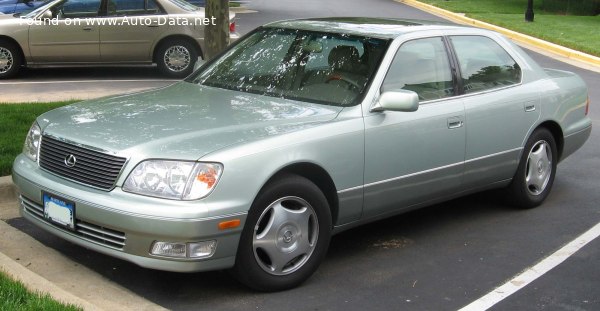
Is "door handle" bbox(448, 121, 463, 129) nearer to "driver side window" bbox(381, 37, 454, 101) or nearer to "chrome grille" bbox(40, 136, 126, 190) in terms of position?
"driver side window" bbox(381, 37, 454, 101)

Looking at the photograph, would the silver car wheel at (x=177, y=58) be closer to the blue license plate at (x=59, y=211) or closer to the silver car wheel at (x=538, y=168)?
the silver car wheel at (x=538, y=168)

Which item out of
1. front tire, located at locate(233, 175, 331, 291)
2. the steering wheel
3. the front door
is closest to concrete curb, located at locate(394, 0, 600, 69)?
the front door

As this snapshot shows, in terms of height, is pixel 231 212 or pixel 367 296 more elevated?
pixel 231 212

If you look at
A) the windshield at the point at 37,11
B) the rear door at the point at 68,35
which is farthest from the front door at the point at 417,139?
the windshield at the point at 37,11

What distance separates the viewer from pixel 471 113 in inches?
249

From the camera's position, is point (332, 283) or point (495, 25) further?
point (495, 25)

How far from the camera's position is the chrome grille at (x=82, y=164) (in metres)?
4.81

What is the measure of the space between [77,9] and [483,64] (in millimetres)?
8489

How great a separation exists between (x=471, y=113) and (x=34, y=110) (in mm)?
4954

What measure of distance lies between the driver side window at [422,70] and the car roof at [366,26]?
0.13 m

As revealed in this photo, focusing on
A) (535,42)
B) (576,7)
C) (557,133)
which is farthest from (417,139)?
(576,7)

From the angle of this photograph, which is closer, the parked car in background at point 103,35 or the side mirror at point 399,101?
the side mirror at point 399,101

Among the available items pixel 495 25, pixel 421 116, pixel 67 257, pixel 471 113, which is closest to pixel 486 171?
pixel 471 113

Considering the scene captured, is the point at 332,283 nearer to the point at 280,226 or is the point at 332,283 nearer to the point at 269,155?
the point at 280,226
